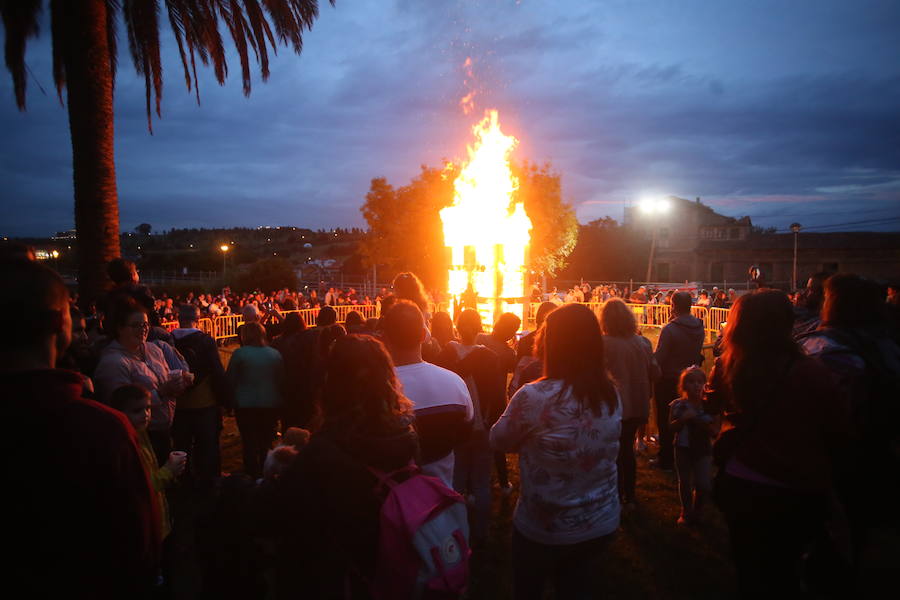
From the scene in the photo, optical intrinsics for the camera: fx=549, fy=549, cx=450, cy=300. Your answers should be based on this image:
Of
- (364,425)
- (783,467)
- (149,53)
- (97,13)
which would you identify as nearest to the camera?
(364,425)

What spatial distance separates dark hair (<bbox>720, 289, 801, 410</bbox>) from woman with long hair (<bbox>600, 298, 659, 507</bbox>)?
2.07 meters

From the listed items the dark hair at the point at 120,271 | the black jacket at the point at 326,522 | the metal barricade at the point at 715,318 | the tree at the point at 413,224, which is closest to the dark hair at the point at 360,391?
the black jacket at the point at 326,522

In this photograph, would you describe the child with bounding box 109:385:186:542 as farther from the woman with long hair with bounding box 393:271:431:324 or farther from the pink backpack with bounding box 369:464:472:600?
the woman with long hair with bounding box 393:271:431:324

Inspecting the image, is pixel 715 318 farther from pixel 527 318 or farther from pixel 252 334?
pixel 252 334

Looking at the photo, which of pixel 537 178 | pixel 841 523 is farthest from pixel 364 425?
pixel 537 178

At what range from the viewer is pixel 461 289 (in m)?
16.0

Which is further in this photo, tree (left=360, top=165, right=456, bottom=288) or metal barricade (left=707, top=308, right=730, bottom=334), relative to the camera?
tree (left=360, top=165, right=456, bottom=288)

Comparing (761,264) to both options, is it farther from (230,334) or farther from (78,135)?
(78,135)

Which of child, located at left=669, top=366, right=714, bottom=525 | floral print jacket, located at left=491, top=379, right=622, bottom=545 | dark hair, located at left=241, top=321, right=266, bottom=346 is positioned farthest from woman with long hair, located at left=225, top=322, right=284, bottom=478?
child, located at left=669, top=366, right=714, bottom=525

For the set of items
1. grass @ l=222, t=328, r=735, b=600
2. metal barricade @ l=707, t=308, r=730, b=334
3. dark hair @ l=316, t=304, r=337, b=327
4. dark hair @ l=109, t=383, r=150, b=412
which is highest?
dark hair @ l=316, t=304, r=337, b=327

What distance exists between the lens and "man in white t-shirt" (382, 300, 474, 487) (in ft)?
10.1

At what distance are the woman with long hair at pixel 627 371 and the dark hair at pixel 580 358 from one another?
2210 millimetres

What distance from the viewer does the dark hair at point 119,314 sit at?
157 inches

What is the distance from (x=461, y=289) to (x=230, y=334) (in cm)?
723
